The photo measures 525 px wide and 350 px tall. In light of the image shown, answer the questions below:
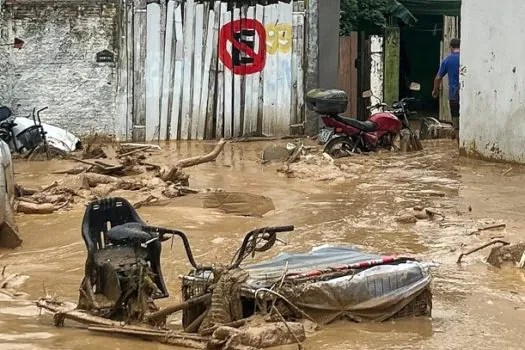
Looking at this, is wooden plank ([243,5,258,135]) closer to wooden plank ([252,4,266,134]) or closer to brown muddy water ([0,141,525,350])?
wooden plank ([252,4,266,134])

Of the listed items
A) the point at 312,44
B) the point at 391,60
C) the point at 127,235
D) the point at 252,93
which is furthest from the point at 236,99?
the point at 127,235

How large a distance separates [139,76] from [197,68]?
0.89 meters

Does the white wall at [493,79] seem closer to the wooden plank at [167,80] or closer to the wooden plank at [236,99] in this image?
the wooden plank at [236,99]

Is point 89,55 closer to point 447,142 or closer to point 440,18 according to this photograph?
point 447,142

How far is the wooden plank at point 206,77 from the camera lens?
49.3 ft

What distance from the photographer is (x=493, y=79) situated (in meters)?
12.8

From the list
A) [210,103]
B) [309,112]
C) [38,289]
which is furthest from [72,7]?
[38,289]

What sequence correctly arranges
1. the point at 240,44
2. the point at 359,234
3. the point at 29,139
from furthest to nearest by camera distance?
the point at 240,44 < the point at 29,139 < the point at 359,234

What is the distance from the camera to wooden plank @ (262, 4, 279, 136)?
15.1m

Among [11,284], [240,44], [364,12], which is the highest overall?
[364,12]

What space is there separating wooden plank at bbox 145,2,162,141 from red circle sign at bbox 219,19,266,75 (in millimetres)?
965

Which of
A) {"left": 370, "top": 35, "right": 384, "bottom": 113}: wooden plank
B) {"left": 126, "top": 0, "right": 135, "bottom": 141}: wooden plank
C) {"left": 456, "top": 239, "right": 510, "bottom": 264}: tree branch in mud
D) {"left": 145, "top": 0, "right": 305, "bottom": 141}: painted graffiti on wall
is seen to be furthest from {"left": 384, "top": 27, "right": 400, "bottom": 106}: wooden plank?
{"left": 456, "top": 239, "right": 510, "bottom": 264}: tree branch in mud

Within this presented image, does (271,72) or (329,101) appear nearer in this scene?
(329,101)

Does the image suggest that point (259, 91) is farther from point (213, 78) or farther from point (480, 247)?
point (480, 247)
